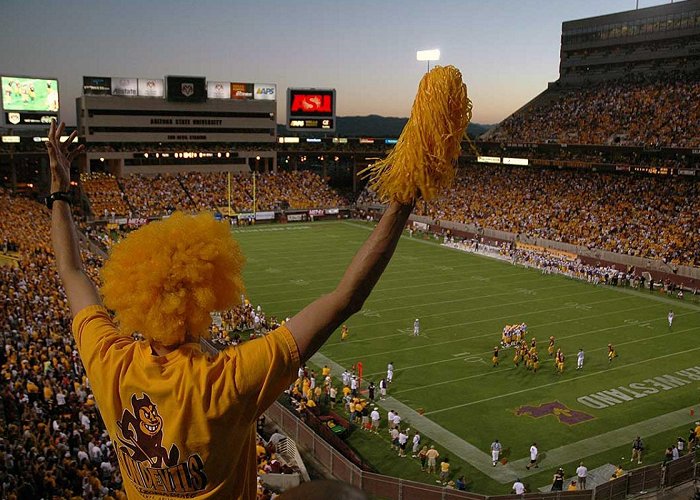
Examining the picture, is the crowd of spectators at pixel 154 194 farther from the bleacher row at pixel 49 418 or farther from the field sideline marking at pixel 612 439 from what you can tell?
the field sideline marking at pixel 612 439

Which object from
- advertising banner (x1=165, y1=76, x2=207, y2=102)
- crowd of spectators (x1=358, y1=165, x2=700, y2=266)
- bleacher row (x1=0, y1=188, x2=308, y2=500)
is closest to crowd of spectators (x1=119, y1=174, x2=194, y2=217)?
advertising banner (x1=165, y1=76, x2=207, y2=102)

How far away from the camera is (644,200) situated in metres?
39.0

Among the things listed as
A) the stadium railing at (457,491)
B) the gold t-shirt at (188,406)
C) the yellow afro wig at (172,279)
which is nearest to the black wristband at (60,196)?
the yellow afro wig at (172,279)

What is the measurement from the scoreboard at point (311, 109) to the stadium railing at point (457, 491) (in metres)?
47.9

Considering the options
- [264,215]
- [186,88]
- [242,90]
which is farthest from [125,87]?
[264,215]

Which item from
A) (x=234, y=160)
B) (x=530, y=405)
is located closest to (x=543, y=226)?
(x=530, y=405)

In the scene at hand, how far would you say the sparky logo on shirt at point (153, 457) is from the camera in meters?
1.85

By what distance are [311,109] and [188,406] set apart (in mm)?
58551

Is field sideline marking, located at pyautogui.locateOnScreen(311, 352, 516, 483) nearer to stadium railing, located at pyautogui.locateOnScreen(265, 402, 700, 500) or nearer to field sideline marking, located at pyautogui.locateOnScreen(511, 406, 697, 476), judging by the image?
field sideline marking, located at pyautogui.locateOnScreen(511, 406, 697, 476)

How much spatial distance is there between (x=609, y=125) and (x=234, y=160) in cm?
3148

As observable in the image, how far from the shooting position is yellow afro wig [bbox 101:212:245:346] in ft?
6.36

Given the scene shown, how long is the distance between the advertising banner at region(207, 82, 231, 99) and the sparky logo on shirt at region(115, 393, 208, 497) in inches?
2311

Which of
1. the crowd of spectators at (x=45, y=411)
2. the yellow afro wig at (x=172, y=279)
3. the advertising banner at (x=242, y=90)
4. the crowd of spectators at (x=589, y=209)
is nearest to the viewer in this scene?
the yellow afro wig at (x=172, y=279)

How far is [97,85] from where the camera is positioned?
176 ft
